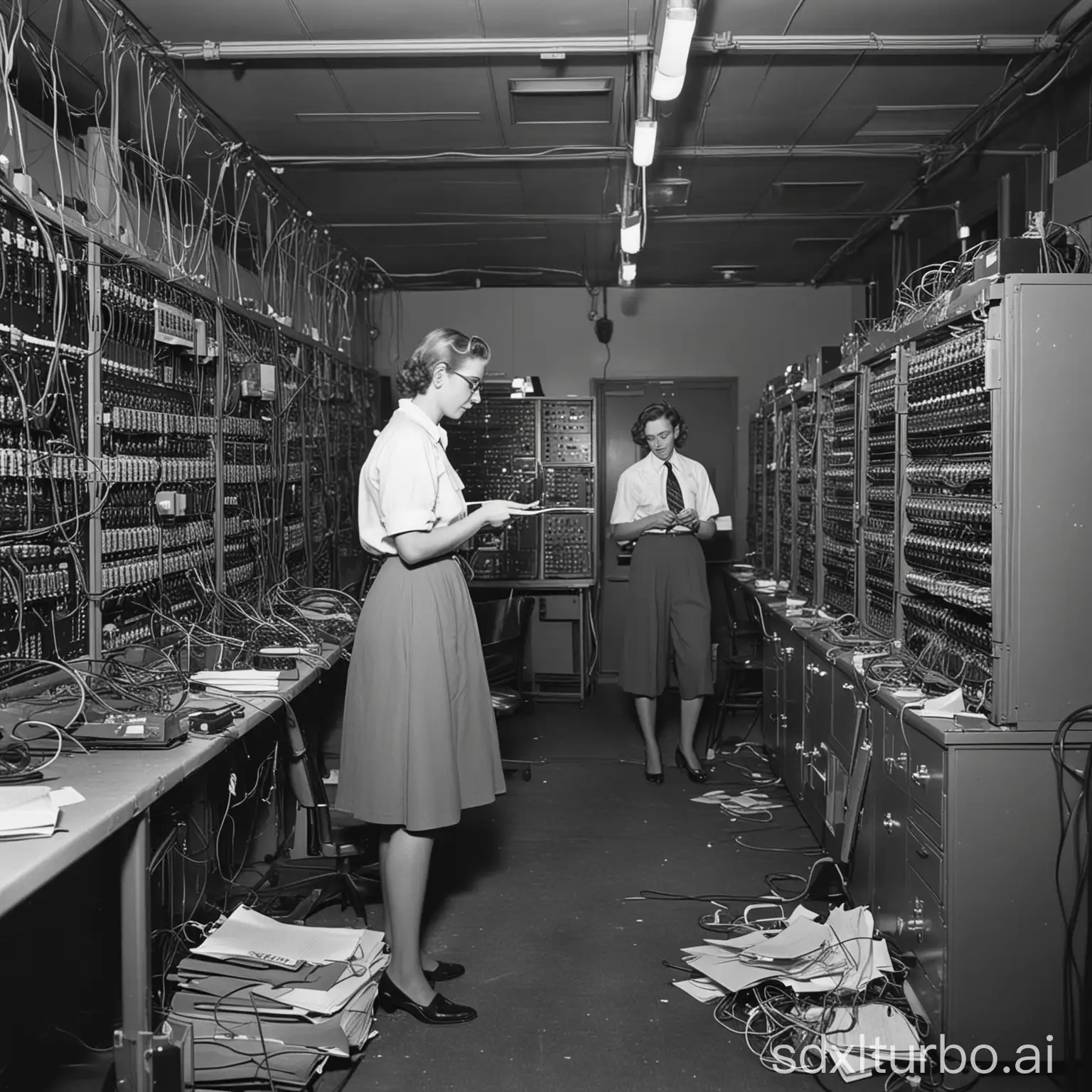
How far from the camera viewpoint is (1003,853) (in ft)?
7.54

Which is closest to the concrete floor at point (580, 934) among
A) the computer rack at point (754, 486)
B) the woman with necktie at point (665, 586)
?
the woman with necktie at point (665, 586)

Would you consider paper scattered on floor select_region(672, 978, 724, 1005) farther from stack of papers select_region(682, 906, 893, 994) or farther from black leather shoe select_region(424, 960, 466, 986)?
black leather shoe select_region(424, 960, 466, 986)

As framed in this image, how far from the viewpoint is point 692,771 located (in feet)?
16.2

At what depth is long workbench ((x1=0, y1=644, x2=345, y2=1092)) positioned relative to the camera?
1530 millimetres

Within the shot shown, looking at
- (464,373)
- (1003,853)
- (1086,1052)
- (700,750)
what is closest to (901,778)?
(1003,853)

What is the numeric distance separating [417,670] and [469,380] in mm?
778

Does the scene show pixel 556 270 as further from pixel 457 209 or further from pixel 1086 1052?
pixel 1086 1052

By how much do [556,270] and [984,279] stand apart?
16.8 ft

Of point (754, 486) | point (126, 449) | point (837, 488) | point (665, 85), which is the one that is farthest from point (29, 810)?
point (754, 486)

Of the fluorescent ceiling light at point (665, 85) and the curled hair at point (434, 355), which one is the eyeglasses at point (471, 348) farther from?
the fluorescent ceiling light at point (665, 85)

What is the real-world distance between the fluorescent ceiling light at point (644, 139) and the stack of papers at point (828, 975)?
8.89 ft

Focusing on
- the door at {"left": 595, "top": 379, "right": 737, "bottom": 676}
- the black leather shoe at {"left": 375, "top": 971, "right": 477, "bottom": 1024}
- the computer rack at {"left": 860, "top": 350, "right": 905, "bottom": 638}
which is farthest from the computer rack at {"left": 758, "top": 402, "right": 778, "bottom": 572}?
the black leather shoe at {"left": 375, "top": 971, "right": 477, "bottom": 1024}

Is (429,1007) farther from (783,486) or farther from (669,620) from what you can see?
(783,486)

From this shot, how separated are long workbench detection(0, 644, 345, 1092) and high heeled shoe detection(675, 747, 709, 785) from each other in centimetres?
307
